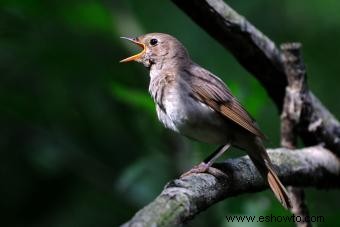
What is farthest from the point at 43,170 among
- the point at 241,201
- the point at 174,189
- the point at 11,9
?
the point at 174,189

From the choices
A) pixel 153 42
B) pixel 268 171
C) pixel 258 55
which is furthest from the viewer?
pixel 153 42

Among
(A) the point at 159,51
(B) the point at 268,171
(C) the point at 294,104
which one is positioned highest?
(A) the point at 159,51

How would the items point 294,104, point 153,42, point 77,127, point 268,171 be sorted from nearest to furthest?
point 268,171, point 294,104, point 153,42, point 77,127

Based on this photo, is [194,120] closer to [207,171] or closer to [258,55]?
[207,171]

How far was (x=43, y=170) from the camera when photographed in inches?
254

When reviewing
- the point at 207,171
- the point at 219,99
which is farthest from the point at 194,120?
the point at 207,171

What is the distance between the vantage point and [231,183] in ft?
13.8

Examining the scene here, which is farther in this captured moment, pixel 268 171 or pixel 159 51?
pixel 159 51

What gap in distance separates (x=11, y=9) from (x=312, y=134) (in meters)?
2.60

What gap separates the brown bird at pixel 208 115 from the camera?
4.61 m

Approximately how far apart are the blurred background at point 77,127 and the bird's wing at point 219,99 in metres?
0.81

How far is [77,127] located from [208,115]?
2243 millimetres

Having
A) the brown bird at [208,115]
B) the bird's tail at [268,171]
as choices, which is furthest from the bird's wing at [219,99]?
the bird's tail at [268,171]

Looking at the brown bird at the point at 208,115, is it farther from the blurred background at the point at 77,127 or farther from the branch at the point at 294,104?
the blurred background at the point at 77,127
